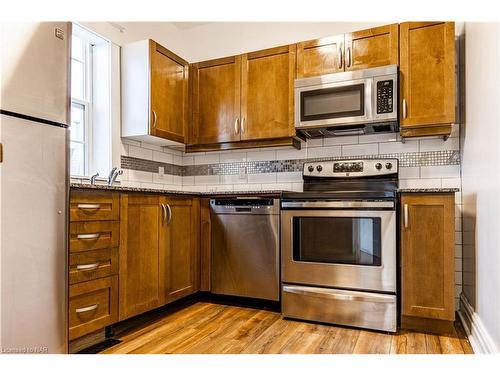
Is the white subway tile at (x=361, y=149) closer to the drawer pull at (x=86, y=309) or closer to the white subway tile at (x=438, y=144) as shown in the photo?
the white subway tile at (x=438, y=144)

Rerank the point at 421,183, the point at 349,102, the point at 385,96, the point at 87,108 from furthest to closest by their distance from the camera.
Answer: the point at 87,108, the point at 421,183, the point at 349,102, the point at 385,96

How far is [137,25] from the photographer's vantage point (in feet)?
9.87

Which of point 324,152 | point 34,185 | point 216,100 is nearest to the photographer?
point 34,185

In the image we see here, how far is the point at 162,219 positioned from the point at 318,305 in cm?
120

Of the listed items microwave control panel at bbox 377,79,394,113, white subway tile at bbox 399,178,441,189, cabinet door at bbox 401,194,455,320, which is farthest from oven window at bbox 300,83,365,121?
cabinet door at bbox 401,194,455,320

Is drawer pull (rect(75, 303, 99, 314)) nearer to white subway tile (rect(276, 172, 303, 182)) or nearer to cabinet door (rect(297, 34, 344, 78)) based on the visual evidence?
white subway tile (rect(276, 172, 303, 182))

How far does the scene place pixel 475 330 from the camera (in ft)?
6.15

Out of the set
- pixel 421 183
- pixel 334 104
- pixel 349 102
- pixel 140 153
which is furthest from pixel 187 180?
pixel 421 183

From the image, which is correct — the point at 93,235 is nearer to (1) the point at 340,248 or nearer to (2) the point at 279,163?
(1) the point at 340,248

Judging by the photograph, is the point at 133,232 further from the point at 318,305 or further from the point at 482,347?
the point at 482,347

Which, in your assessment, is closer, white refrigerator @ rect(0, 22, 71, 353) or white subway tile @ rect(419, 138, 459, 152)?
white refrigerator @ rect(0, 22, 71, 353)

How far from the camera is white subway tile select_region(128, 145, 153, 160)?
294 centimetres

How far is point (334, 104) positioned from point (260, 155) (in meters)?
0.89
